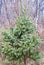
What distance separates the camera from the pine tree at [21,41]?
6.51 meters

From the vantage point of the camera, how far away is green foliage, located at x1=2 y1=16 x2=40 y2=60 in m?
6.51

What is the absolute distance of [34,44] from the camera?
657 cm

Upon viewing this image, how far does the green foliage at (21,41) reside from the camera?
6508 mm

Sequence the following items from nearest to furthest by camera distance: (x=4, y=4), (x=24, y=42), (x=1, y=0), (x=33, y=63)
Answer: (x=24, y=42) < (x=33, y=63) < (x=4, y=4) < (x=1, y=0)

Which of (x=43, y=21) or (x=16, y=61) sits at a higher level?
(x=43, y=21)

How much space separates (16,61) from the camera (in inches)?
269

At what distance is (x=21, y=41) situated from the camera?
257 inches

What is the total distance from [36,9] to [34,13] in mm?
400

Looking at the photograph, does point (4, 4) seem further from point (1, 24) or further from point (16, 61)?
point (16, 61)

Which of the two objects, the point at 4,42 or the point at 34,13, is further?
the point at 34,13

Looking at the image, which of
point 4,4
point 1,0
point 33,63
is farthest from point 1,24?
point 33,63

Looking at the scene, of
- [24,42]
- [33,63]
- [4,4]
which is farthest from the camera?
[4,4]

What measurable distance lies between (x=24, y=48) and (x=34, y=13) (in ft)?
19.9

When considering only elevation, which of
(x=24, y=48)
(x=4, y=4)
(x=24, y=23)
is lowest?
(x=24, y=48)
